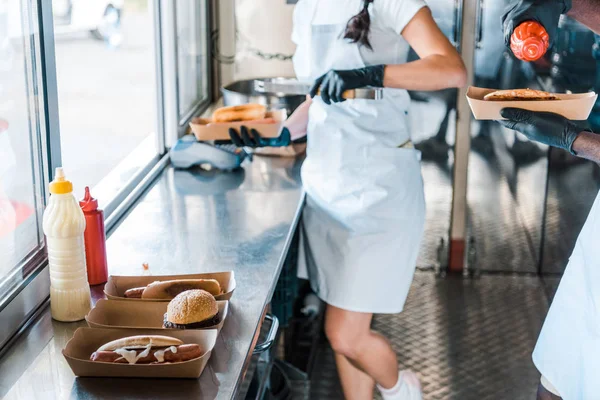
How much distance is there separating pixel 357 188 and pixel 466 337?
4.04 ft

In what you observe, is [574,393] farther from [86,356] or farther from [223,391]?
[86,356]

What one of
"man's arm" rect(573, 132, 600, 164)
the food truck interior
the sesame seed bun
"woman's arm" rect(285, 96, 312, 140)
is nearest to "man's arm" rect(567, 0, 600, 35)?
"man's arm" rect(573, 132, 600, 164)

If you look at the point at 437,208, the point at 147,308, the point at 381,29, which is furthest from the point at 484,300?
the point at 147,308

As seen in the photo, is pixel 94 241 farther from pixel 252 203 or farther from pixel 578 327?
pixel 578 327

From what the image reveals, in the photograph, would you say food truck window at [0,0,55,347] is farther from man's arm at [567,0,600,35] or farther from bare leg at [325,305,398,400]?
man's arm at [567,0,600,35]

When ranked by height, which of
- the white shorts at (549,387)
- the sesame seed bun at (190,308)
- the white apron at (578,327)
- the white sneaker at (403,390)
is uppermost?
the sesame seed bun at (190,308)

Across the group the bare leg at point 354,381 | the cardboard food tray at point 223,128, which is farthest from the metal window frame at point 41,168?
the bare leg at point 354,381

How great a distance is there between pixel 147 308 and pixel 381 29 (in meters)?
1.10

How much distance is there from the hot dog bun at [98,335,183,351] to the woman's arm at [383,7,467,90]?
104 centimetres

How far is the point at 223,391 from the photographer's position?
133 cm

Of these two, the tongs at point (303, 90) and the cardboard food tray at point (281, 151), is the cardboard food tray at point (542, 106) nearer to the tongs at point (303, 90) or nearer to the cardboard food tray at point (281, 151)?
the tongs at point (303, 90)

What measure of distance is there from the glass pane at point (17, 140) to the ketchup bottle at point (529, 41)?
3.61 feet

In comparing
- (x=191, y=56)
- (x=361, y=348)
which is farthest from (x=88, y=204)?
(x=191, y=56)

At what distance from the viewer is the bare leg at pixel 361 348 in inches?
94.0
